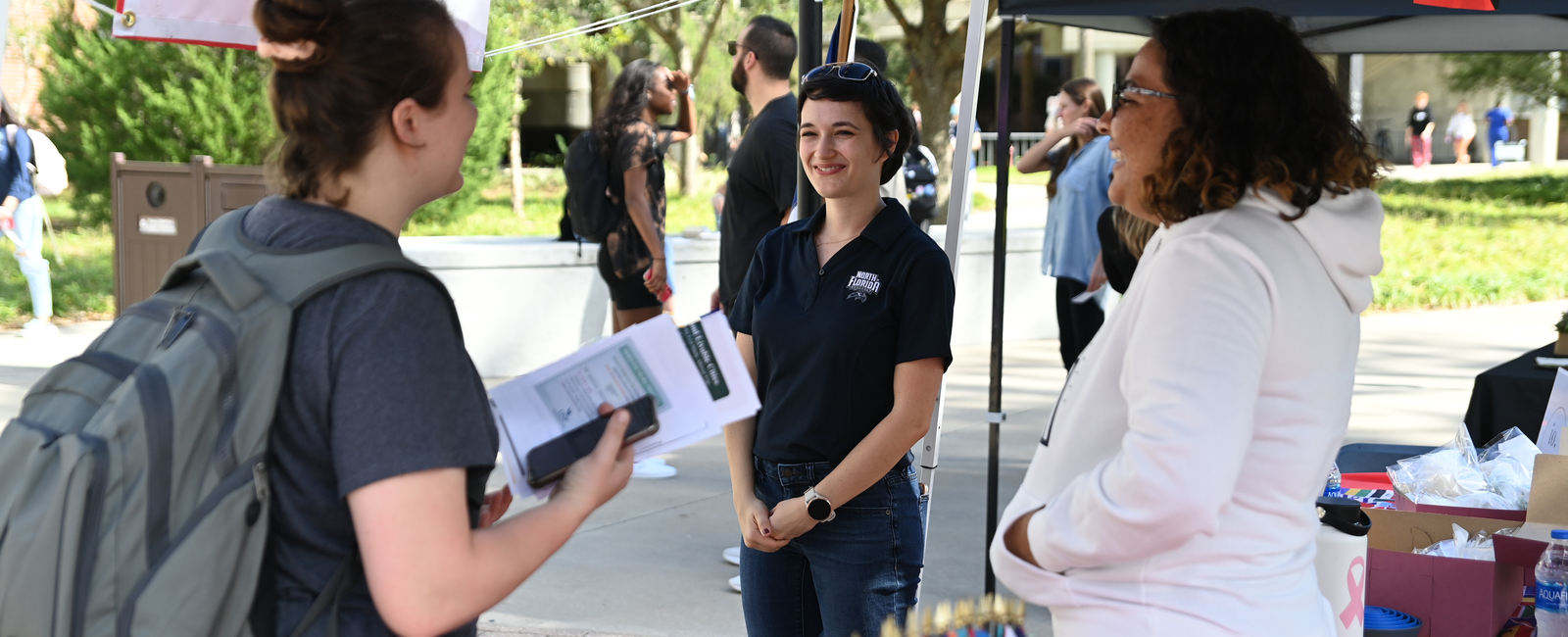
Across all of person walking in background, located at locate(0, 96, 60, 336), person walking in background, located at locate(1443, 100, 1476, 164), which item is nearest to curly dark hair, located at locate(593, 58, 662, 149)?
person walking in background, located at locate(0, 96, 60, 336)

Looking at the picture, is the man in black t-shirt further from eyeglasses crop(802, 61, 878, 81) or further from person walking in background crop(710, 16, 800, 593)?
eyeglasses crop(802, 61, 878, 81)

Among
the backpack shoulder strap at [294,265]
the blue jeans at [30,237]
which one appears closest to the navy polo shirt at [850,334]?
the backpack shoulder strap at [294,265]

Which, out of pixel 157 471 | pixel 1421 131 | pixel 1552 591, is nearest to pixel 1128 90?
pixel 157 471

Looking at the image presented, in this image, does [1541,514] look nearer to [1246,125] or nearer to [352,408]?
[1246,125]

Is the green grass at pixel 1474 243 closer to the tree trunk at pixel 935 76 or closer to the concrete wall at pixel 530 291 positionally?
the tree trunk at pixel 935 76

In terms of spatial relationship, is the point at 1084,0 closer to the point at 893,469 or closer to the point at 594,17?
the point at 893,469

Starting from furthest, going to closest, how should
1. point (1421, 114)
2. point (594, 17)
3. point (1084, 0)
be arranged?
1. point (1421, 114)
2. point (594, 17)
3. point (1084, 0)

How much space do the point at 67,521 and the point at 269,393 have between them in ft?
0.69

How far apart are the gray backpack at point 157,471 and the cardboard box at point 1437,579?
90.5 inches

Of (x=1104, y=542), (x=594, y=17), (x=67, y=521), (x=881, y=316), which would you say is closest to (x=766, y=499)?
(x=881, y=316)

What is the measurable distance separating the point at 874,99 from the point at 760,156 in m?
1.56

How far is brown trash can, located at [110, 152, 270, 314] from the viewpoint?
7020 mm

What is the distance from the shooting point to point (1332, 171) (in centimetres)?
162

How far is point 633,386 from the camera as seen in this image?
1512 mm
